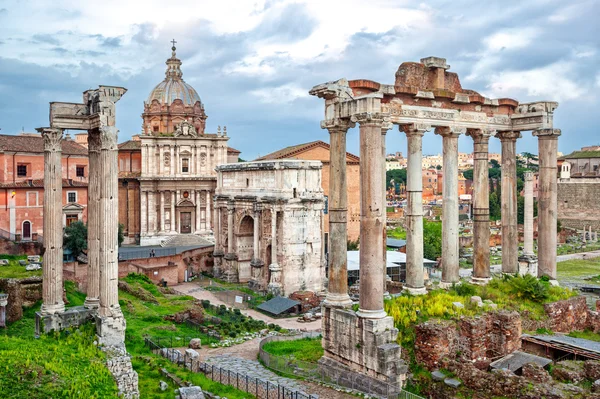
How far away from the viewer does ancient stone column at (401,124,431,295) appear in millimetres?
18438

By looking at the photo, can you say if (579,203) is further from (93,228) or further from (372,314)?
(93,228)

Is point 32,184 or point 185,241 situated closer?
point 32,184

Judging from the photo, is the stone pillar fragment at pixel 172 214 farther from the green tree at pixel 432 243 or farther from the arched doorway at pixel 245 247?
the green tree at pixel 432 243

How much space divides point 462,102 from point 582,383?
9307 mm

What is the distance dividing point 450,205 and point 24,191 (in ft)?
101

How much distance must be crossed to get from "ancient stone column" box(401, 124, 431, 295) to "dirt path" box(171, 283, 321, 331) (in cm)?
1162

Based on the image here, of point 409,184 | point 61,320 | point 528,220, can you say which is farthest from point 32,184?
point 528,220

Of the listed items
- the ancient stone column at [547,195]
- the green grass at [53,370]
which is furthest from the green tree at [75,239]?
the ancient stone column at [547,195]

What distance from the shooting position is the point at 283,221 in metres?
38.4

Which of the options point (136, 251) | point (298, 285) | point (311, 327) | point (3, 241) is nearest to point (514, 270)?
point (311, 327)

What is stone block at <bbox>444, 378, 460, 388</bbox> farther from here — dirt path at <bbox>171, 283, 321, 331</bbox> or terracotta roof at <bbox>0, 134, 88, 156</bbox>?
terracotta roof at <bbox>0, 134, 88, 156</bbox>

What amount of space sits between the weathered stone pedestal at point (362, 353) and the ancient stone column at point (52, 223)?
331 inches

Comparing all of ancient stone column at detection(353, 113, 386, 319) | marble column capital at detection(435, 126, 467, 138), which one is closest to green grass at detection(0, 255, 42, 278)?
ancient stone column at detection(353, 113, 386, 319)

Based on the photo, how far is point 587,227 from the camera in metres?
78.2
